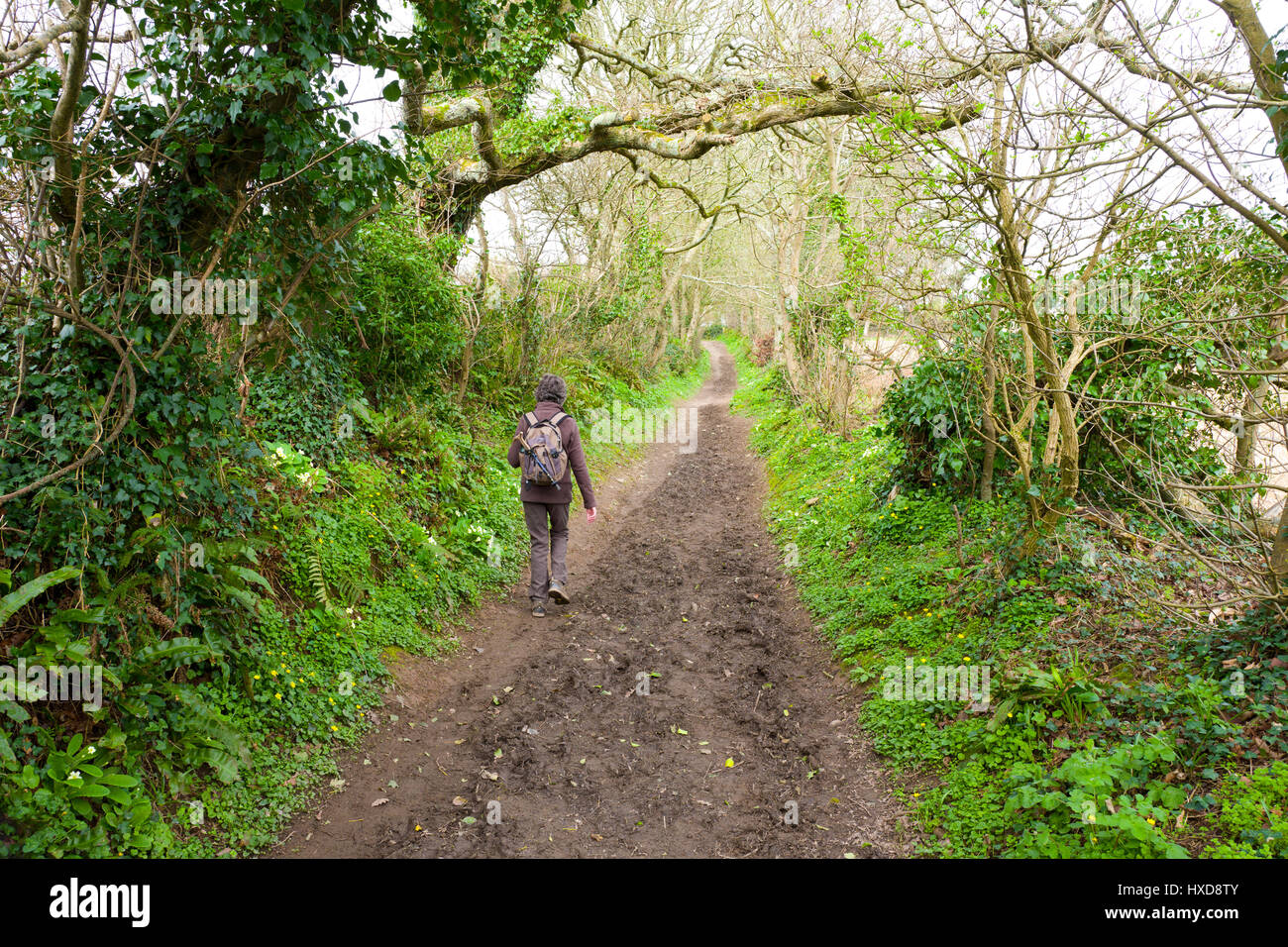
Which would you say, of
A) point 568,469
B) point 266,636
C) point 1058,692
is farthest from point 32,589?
point 1058,692

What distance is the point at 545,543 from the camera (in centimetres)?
695

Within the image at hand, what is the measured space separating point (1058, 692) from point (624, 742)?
110 inches

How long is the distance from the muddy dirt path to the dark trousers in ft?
1.02

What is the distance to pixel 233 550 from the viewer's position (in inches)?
180

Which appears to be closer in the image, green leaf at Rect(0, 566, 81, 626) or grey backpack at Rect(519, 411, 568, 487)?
green leaf at Rect(0, 566, 81, 626)

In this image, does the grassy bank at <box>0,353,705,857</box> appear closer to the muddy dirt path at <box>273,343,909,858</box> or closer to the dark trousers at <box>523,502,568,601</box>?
the muddy dirt path at <box>273,343,909,858</box>

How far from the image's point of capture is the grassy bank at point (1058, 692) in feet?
11.0

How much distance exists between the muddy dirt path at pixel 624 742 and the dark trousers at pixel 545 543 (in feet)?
1.02

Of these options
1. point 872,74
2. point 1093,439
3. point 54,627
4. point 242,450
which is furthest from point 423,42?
point 1093,439

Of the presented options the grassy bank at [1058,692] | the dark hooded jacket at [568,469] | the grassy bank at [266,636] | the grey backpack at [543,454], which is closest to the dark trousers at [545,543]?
the dark hooded jacket at [568,469]

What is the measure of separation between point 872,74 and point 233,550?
26.5ft

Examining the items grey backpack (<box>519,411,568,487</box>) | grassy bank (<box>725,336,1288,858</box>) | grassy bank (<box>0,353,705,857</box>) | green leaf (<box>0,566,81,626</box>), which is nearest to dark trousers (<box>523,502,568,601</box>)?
grey backpack (<box>519,411,568,487</box>)

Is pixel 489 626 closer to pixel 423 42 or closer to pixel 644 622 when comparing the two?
pixel 644 622

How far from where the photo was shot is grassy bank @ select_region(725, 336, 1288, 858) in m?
3.37
